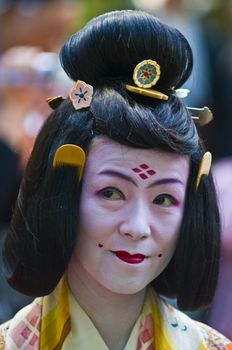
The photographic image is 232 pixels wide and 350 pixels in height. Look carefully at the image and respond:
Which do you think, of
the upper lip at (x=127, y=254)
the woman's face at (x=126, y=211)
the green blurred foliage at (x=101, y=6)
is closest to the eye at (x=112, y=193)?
the woman's face at (x=126, y=211)

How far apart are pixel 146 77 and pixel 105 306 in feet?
2.08

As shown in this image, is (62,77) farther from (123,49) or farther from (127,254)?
(127,254)

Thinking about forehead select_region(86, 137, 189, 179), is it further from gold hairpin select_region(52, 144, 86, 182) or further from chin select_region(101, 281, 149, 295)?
chin select_region(101, 281, 149, 295)

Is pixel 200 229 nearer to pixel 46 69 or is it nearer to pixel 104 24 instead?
pixel 104 24

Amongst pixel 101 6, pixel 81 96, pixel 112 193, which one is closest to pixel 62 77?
pixel 101 6

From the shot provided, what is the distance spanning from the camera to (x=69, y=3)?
4918mm

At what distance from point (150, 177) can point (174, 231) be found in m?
0.17

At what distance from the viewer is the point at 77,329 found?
269 centimetres

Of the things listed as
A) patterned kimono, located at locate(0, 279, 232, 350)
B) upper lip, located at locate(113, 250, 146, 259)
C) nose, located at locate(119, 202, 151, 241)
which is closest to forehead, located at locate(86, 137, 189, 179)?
nose, located at locate(119, 202, 151, 241)

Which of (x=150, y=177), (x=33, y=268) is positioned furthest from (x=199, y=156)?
(x=33, y=268)

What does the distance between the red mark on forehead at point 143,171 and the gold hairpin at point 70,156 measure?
0.46ft

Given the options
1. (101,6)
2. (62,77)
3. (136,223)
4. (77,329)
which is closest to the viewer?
(136,223)

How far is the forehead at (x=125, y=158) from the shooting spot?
2.57 m

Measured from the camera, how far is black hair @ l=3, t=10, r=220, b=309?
2596 mm
